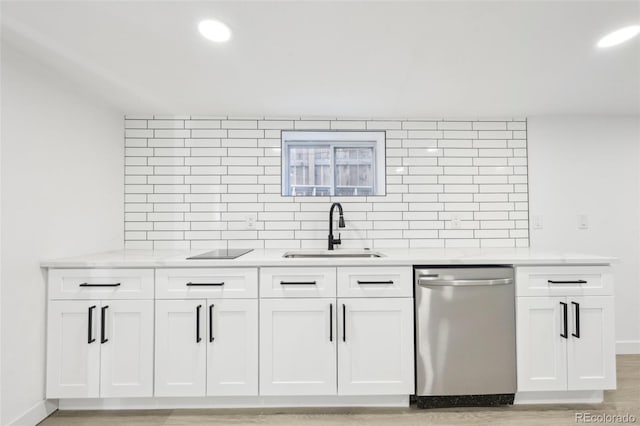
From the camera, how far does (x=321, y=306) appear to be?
1.81 meters

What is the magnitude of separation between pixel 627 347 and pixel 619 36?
245 centimetres

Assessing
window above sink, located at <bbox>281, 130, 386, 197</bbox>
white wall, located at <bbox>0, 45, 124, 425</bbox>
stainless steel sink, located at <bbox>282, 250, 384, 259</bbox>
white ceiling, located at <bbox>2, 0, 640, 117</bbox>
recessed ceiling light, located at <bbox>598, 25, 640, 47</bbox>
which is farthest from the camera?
window above sink, located at <bbox>281, 130, 386, 197</bbox>

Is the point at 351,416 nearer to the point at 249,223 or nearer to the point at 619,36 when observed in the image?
the point at 249,223

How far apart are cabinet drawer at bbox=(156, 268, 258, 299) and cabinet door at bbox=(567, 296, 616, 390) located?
6.28ft

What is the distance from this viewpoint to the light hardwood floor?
1747mm

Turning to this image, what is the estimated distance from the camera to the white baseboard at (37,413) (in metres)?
1.61

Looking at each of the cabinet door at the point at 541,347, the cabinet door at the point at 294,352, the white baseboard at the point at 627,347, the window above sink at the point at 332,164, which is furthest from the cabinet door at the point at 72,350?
the white baseboard at the point at 627,347

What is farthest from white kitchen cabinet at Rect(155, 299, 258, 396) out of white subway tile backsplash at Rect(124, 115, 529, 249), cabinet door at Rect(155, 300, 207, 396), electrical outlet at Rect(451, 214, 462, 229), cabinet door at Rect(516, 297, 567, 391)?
electrical outlet at Rect(451, 214, 462, 229)

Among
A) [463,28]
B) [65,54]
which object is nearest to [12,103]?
[65,54]

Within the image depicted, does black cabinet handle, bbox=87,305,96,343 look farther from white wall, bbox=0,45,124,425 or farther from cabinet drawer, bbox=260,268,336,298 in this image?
cabinet drawer, bbox=260,268,336,298

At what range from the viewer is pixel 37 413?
1709mm

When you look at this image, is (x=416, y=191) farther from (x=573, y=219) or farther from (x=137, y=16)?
(x=137, y=16)

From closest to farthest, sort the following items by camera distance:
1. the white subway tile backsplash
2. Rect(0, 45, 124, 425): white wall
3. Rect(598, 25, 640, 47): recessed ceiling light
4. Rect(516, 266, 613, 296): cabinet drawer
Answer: Rect(598, 25, 640, 47): recessed ceiling light → Rect(0, 45, 124, 425): white wall → Rect(516, 266, 613, 296): cabinet drawer → the white subway tile backsplash

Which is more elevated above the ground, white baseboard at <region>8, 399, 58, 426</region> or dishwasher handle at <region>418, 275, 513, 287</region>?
dishwasher handle at <region>418, 275, 513, 287</region>
